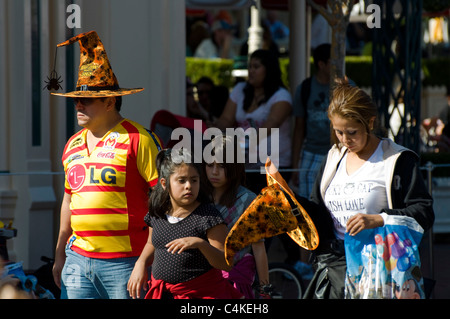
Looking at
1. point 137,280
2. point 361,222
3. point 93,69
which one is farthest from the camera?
point 93,69

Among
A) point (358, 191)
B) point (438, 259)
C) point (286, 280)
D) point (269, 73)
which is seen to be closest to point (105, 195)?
point (358, 191)

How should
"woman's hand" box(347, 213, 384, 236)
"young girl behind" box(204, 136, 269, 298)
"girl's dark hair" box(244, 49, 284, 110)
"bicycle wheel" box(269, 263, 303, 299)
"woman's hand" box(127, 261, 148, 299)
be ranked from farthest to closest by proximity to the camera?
"girl's dark hair" box(244, 49, 284, 110)
"bicycle wheel" box(269, 263, 303, 299)
"young girl behind" box(204, 136, 269, 298)
"woman's hand" box(127, 261, 148, 299)
"woman's hand" box(347, 213, 384, 236)

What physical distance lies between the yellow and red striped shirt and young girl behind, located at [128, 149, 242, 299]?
100 millimetres

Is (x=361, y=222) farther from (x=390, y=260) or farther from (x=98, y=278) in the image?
(x=98, y=278)

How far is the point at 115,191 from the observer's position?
14.3 ft

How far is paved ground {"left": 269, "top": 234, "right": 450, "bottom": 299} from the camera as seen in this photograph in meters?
7.56

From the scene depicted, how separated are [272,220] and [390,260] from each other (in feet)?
1.86

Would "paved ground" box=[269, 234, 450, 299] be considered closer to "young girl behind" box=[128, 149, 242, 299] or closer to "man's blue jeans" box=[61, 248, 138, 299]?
"young girl behind" box=[128, 149, 242, 299]

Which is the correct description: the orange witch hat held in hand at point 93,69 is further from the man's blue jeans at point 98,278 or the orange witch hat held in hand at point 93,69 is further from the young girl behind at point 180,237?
the man's blue jeans at point 98,278

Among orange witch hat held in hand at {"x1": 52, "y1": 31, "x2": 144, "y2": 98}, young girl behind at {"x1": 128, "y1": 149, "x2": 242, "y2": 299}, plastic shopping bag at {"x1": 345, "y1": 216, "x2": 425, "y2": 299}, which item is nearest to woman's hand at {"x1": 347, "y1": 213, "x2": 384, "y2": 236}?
plastic shopping bag at {"x1": 345, "y1": 216, "x2": 425, "y2": 299}

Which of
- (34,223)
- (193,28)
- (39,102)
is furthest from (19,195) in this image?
(193,28)

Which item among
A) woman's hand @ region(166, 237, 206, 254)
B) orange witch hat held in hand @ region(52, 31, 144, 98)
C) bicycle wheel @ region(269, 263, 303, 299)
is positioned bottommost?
bicycle wheel @ region(269, 263, 303, 299)

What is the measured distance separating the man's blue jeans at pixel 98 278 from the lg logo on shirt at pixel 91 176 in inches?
14.1

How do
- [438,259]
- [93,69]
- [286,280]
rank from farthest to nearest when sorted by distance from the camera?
1. [438,259]
2. [286,280]
3. [93,69]
